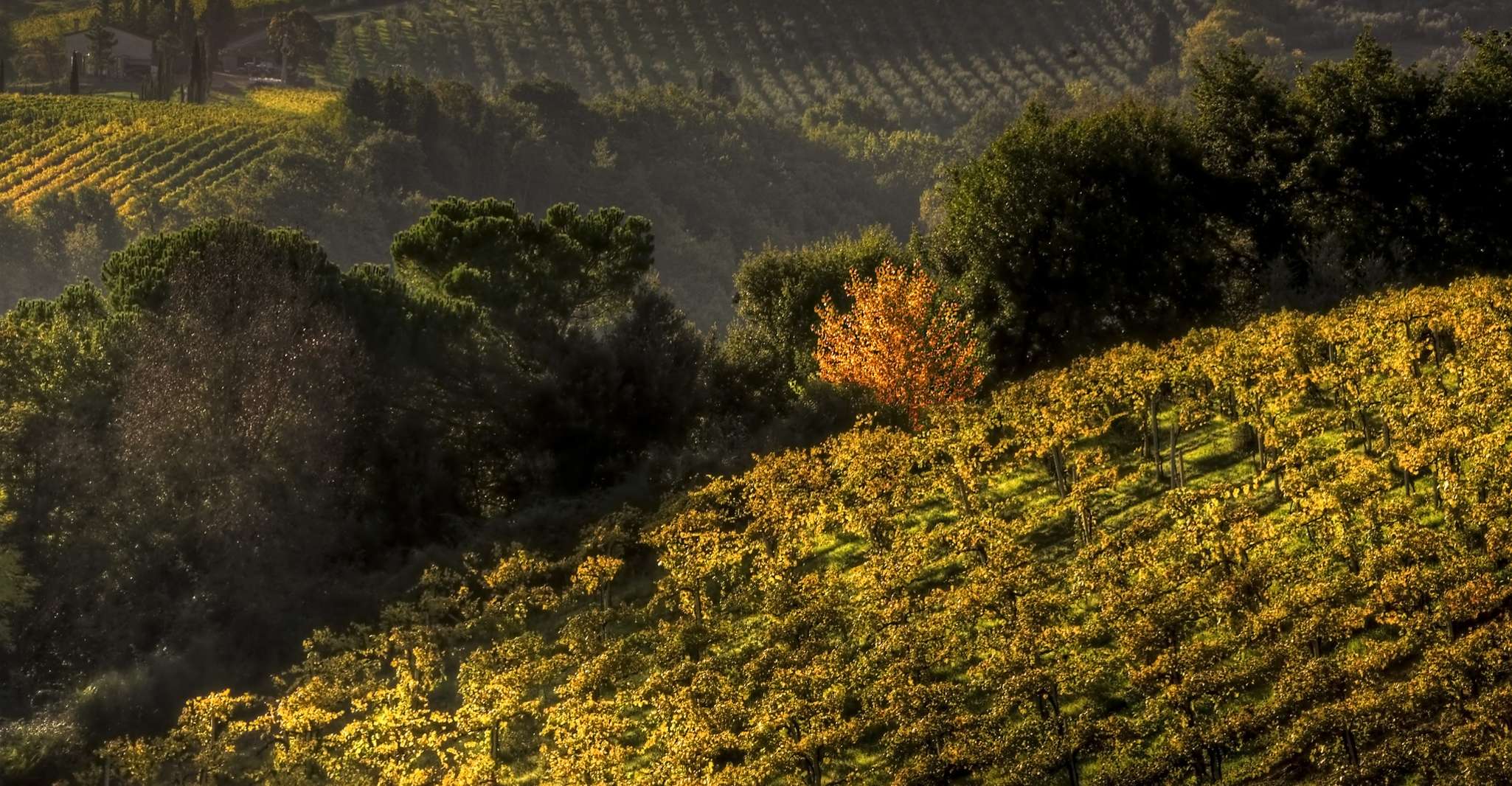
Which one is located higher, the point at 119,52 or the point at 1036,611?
the point at 1036,611

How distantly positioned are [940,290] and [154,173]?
294 ft

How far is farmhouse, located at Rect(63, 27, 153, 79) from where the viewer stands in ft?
559

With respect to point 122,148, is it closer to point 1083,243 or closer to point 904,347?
point 904,347

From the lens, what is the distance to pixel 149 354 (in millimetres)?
47406

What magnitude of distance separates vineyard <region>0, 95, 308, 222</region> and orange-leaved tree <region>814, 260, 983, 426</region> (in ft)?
278

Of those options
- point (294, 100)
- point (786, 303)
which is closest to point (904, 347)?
point (786, 303)

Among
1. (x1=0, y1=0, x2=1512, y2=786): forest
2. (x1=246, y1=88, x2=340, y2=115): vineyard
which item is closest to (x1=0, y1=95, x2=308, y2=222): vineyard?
(x1=246, y1=88, x2=340, y2=115): vineyard

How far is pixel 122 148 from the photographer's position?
129m

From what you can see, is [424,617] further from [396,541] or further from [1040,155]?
[1040,155]

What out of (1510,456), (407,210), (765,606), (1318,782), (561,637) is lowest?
(407,210)

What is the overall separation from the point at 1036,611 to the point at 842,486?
1058 cm

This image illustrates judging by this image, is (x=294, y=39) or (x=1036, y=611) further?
(x=294, y=39)

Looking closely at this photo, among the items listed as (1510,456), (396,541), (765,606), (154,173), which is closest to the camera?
(1510,456)

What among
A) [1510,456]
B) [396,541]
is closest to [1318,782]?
[1510,456]
